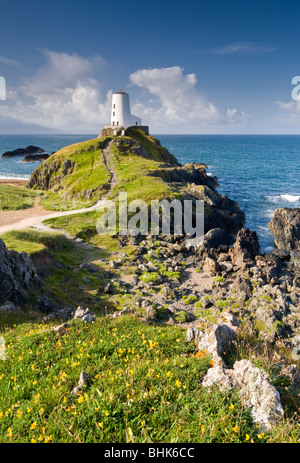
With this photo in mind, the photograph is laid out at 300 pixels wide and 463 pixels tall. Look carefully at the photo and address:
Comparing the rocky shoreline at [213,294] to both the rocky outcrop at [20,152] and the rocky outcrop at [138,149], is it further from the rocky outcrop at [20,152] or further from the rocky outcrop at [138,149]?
the rocky outcrop at [20,152]

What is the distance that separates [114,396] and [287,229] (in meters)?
47.7

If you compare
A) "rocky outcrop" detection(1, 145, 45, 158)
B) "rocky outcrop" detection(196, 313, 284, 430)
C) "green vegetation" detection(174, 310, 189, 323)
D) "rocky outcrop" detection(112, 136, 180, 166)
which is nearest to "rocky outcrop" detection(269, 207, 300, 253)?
"green vegetation" detection(174, 310, 189, 323)

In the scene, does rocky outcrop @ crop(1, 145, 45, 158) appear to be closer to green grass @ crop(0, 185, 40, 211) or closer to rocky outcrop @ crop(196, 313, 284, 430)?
green grass @ crop(0, 185, 40, 211)

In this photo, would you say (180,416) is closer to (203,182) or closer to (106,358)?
(106,358)

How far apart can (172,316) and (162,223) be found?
21776 millimetres

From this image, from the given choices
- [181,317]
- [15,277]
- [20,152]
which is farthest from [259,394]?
[20,152]

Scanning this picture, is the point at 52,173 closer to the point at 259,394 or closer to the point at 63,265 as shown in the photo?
the point at 63,265

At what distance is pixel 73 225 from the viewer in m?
42.2

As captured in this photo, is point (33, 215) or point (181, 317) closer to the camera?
point (181, 317)

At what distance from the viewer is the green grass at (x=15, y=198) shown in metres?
51.3

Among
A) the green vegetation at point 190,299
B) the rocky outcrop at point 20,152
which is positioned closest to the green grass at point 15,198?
the green vegetation at point 190,299

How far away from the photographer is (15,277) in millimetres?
19453

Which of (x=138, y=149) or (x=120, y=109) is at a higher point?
(x=120, y=109)

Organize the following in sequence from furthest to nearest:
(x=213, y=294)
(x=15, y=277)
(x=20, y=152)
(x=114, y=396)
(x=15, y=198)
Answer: (x=20, y=152) → (x=15, y=198) → (x=213, y=294) → (x=15, y=277) → (x=114, y=396)
